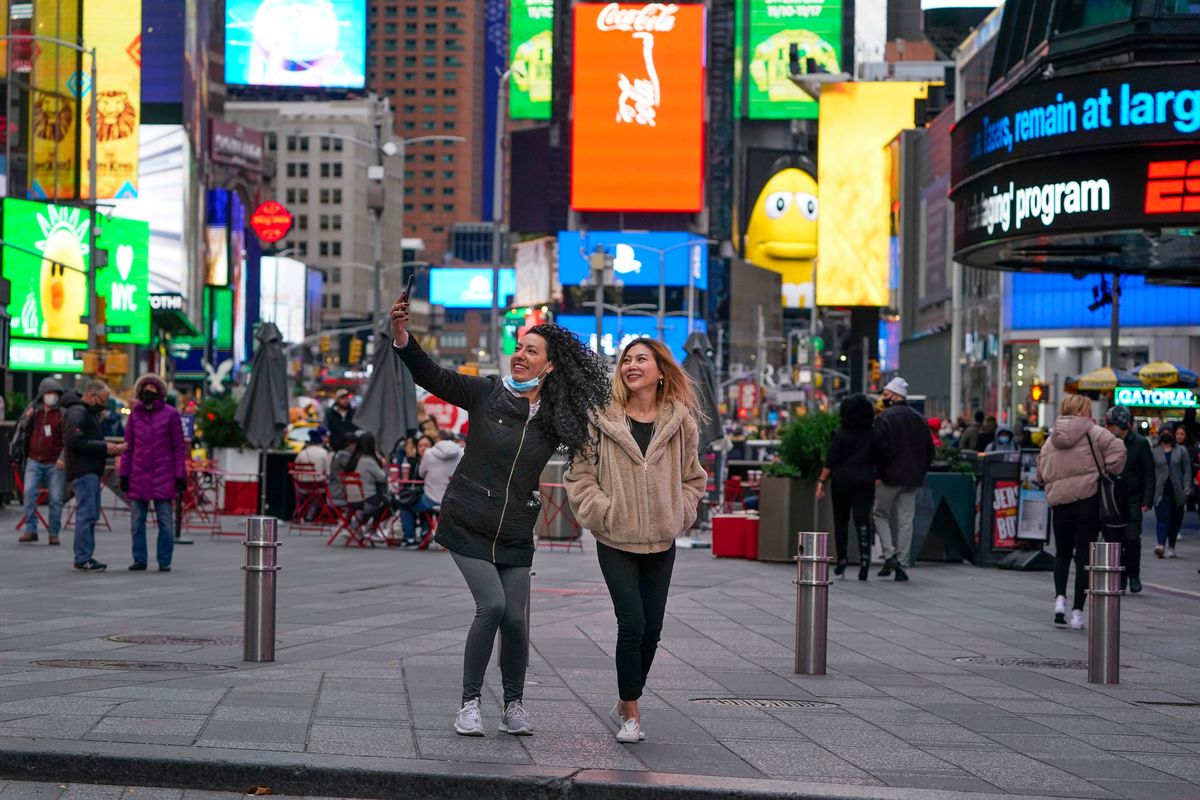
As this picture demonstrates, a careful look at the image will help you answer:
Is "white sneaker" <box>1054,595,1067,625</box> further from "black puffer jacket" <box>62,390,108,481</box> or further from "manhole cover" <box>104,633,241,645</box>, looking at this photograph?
"black puffer jacket" <box>62,390,108,481</box>

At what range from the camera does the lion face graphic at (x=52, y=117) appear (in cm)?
6406

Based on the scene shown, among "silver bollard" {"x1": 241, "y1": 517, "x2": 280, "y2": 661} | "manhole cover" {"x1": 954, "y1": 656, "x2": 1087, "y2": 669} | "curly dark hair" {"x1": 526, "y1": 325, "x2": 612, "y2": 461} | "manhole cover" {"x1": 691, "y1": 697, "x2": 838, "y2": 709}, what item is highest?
"curly dark hair" {"x1": 526, "y1": 325, "x2": 612, "y2": 461}

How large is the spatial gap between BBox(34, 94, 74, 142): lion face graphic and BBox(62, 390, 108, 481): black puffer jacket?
47954 mm

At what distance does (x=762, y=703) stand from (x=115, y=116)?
7820cm

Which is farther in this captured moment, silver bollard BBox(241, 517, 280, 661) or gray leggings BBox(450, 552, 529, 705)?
silver bollard BBox(241, 517, 280, 661)

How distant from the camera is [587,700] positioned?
31.9 ft

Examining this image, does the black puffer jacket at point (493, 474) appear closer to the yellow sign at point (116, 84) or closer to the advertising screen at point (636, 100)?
the yellow sign at point (116, 84)

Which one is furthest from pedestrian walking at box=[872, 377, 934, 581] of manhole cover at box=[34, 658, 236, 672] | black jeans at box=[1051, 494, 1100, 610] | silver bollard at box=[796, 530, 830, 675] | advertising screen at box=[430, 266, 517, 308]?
advertising screen at box=[430, 266, 517, 308]

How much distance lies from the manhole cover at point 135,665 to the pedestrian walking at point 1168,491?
16237mm

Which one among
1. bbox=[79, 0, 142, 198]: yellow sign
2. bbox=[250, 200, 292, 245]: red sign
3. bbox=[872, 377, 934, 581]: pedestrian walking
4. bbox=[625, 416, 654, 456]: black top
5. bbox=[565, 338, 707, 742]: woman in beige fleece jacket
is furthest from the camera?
bbox=[250, 200, 292, 245]: red sign

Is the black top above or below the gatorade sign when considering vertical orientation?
below

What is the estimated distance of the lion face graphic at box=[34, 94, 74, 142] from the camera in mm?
64062

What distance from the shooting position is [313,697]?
9.36 meters

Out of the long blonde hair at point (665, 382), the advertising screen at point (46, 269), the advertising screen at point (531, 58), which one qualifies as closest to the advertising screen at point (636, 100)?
the advertising screen at point (531, 58)
